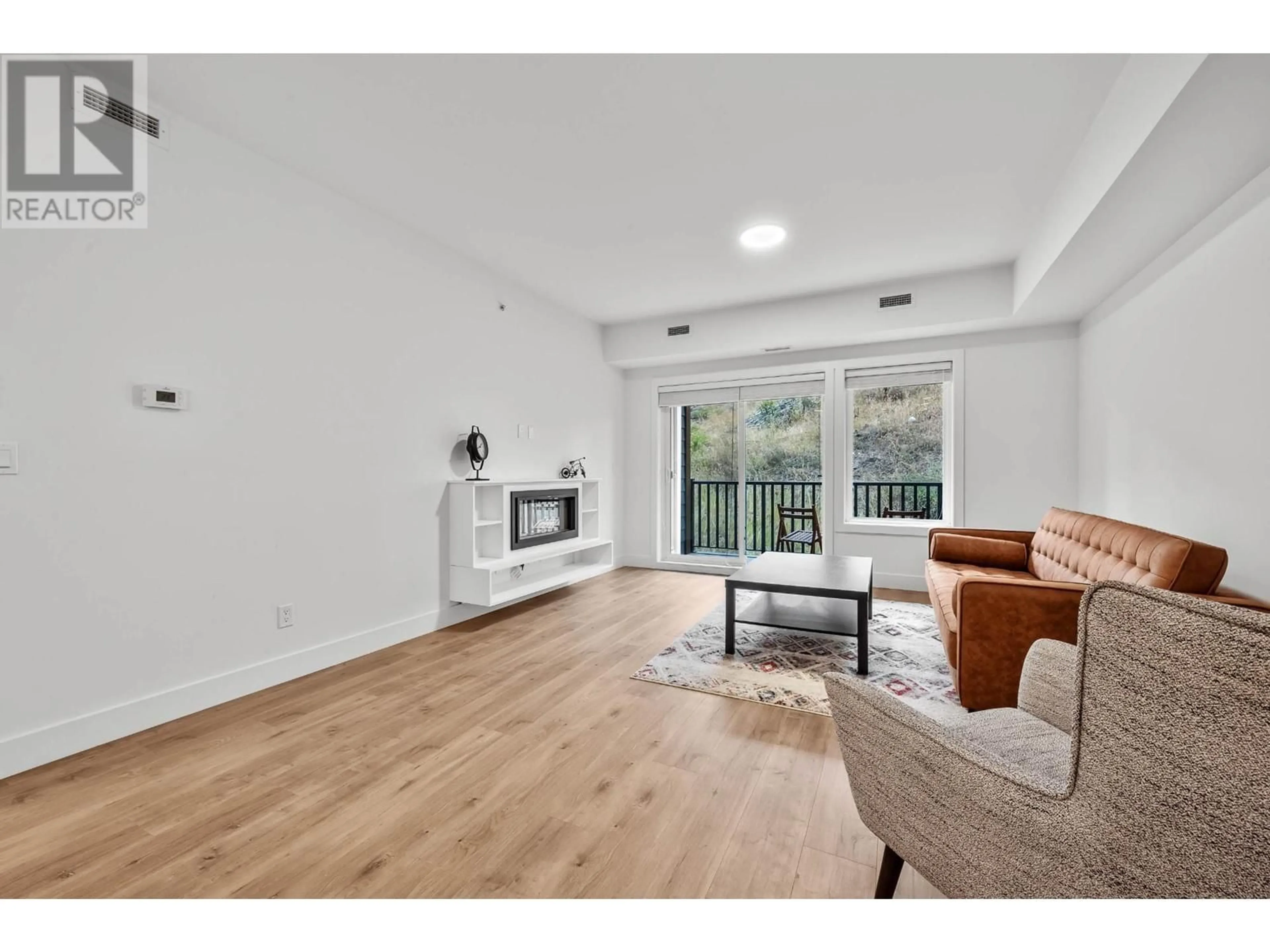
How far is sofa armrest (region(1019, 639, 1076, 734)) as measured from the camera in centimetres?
137

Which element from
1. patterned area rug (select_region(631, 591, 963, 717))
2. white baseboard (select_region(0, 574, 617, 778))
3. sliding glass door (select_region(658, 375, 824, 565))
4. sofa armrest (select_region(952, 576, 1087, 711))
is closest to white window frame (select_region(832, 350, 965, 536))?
sliding glass door (select_region(658, 375, 824, 565))

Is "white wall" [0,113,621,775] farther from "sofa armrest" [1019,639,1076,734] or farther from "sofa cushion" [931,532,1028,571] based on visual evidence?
"sofa cushion" [931,532,1028,571]

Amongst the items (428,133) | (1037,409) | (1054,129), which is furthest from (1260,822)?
(1037,409)

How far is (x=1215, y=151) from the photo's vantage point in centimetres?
190

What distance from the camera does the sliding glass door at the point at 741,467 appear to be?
536 centimetres

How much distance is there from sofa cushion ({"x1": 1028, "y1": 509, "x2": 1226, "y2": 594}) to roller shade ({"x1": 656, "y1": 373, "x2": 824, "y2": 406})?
2.25 metres

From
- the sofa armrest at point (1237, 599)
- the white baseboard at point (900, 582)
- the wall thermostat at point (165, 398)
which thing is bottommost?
the white baseboard at point (900, 582)

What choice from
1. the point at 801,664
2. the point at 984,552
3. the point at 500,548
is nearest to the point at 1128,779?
the point at 801,664

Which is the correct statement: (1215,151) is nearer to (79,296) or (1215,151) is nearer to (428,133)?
(428,133)

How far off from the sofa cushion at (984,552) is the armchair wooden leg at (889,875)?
9.75ft

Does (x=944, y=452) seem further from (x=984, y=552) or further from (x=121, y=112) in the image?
(x=121, y=112)

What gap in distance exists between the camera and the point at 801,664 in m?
2.88

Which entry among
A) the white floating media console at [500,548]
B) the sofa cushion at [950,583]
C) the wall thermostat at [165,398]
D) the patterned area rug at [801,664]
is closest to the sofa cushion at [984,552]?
the sofa cushion at [950,583]

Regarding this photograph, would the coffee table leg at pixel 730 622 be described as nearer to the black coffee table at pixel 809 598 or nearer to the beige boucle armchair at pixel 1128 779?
the black coffee table at pixel 809 598
